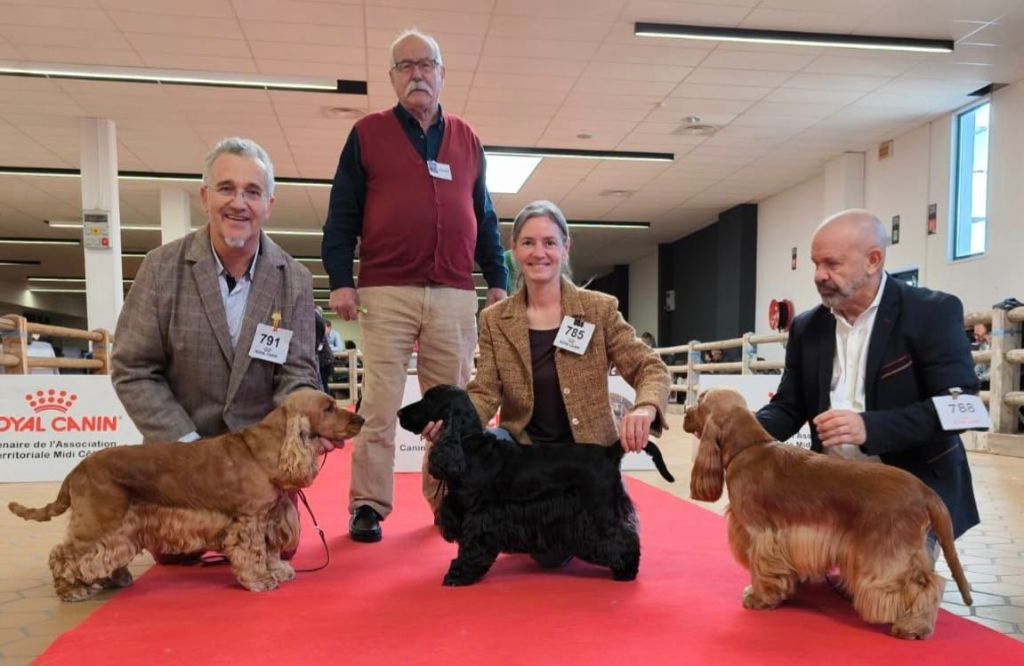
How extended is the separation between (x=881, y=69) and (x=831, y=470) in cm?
700

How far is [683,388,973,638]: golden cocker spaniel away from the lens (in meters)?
1.85

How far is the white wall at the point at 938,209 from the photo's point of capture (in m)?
7.81

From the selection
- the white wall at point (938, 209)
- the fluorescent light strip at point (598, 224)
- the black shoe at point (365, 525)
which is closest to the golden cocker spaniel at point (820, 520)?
the black shoe at point (365, 525)

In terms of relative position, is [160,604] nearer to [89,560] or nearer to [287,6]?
[89,560]

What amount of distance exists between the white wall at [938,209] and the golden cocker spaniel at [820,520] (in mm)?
7287

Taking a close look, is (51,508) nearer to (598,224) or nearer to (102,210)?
(102,210)

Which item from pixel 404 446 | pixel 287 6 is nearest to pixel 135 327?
pixel 404 446

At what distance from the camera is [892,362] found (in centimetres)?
227

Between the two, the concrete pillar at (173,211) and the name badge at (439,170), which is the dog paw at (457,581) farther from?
the concrete pillar at (173,211)

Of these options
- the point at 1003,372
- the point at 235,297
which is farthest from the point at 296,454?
the point at 1003,372

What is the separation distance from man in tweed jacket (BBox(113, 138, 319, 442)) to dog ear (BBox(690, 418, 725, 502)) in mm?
1407

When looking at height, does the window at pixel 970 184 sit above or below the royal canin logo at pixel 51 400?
above

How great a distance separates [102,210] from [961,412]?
995 cm

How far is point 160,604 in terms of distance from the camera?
2199 millimetres
